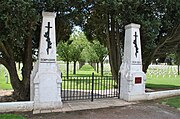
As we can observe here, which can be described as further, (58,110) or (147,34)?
(147,34)

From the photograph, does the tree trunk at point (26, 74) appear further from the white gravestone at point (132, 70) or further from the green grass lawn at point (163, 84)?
the green grass lawn at point (163, 84)

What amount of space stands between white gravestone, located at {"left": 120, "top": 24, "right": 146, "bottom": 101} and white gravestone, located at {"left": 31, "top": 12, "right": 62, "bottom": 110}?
10.2ft

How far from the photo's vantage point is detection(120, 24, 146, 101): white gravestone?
29.7 ft

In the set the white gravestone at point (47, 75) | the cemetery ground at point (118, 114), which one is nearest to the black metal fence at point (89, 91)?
the white gravestone at point (47, 75)

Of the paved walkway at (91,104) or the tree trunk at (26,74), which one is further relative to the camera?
the tree trunk at (26,74)

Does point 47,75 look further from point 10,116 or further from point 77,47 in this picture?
point 77,47

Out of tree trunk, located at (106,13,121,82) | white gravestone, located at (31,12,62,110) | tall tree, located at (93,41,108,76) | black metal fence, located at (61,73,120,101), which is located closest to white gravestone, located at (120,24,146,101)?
black metal fence, located at (61,73,120,101)

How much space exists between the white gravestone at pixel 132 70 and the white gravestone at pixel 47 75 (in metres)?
3.10

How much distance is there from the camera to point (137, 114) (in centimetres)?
720

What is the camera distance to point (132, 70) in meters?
9.08

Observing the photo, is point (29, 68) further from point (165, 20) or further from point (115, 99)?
point (165, 20)

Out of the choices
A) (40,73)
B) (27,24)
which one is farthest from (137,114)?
(27,24)

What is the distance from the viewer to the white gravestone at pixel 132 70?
905 cm

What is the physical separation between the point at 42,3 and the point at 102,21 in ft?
15.7
